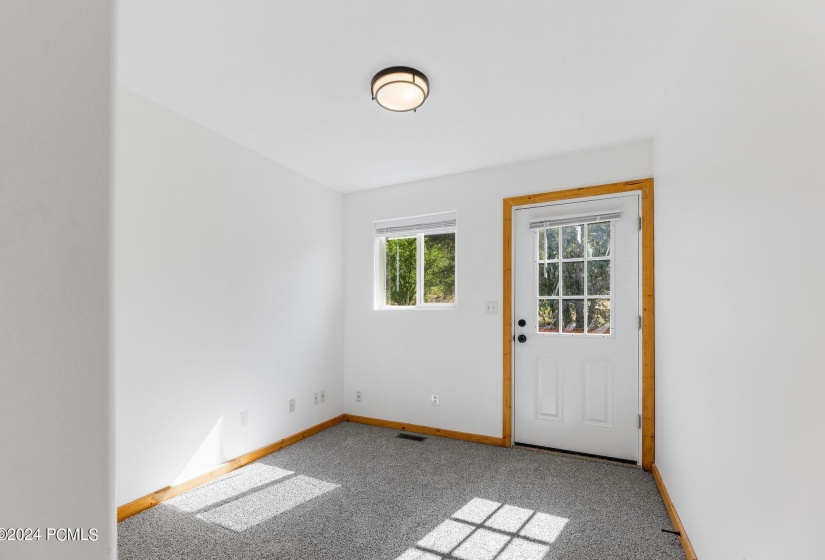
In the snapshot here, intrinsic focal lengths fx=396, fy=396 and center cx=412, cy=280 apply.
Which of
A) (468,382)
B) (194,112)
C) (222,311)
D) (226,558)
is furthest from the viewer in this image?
(468,382)

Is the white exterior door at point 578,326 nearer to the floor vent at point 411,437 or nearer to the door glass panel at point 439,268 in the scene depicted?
the door glass panel at point 439,268

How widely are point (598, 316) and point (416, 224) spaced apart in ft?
5.95

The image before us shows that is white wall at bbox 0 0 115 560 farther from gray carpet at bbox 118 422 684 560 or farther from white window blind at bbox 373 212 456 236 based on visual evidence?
white window blind at bbox 373 212 456 236

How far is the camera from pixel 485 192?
3516 mm

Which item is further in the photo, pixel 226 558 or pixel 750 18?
pixel 226 558

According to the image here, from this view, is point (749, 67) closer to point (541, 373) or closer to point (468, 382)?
point (541, 373)

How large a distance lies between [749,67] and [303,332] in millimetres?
3306

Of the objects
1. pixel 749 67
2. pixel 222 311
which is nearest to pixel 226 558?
pixel 222 311

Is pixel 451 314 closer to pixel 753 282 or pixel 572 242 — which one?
pixel 572 242

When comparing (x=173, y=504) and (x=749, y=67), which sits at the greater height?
(x=749, y=67)

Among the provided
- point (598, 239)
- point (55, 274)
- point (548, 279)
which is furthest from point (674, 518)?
point (55, 274)

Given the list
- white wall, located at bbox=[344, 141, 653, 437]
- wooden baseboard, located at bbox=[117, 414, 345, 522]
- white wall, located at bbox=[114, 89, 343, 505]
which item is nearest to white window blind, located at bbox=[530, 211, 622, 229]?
white wall, located at bbox=[344, 141, 653, 437]

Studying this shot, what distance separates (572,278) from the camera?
10.5 feet

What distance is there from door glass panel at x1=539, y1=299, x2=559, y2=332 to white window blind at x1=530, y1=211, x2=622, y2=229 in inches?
24.6
